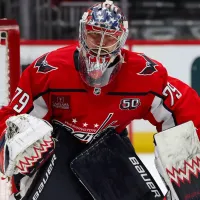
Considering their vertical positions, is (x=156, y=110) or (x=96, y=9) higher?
(x=96, y=9)

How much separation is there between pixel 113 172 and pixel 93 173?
0.23 ft

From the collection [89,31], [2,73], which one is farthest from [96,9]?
[2,73]

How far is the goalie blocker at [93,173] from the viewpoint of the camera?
6.53 ft

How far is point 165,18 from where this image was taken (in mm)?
7117

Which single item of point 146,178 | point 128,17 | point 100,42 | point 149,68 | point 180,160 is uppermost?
point 100,42

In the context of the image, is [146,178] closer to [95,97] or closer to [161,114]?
[161,114]

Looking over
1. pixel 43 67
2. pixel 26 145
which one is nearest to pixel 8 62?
pixel 43 67

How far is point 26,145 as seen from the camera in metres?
1.73

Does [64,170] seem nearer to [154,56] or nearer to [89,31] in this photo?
[89,31]

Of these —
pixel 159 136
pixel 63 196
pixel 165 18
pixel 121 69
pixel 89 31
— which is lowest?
pixel 165 18

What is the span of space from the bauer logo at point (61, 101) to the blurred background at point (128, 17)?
3332 millimetres

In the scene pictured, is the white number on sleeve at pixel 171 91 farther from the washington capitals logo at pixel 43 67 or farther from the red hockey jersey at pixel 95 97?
the washington capitals logo at pixel 43 67

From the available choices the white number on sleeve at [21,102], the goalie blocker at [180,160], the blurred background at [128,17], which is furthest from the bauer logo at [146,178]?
the blurred background at [128,17]

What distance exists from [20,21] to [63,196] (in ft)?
11.7
